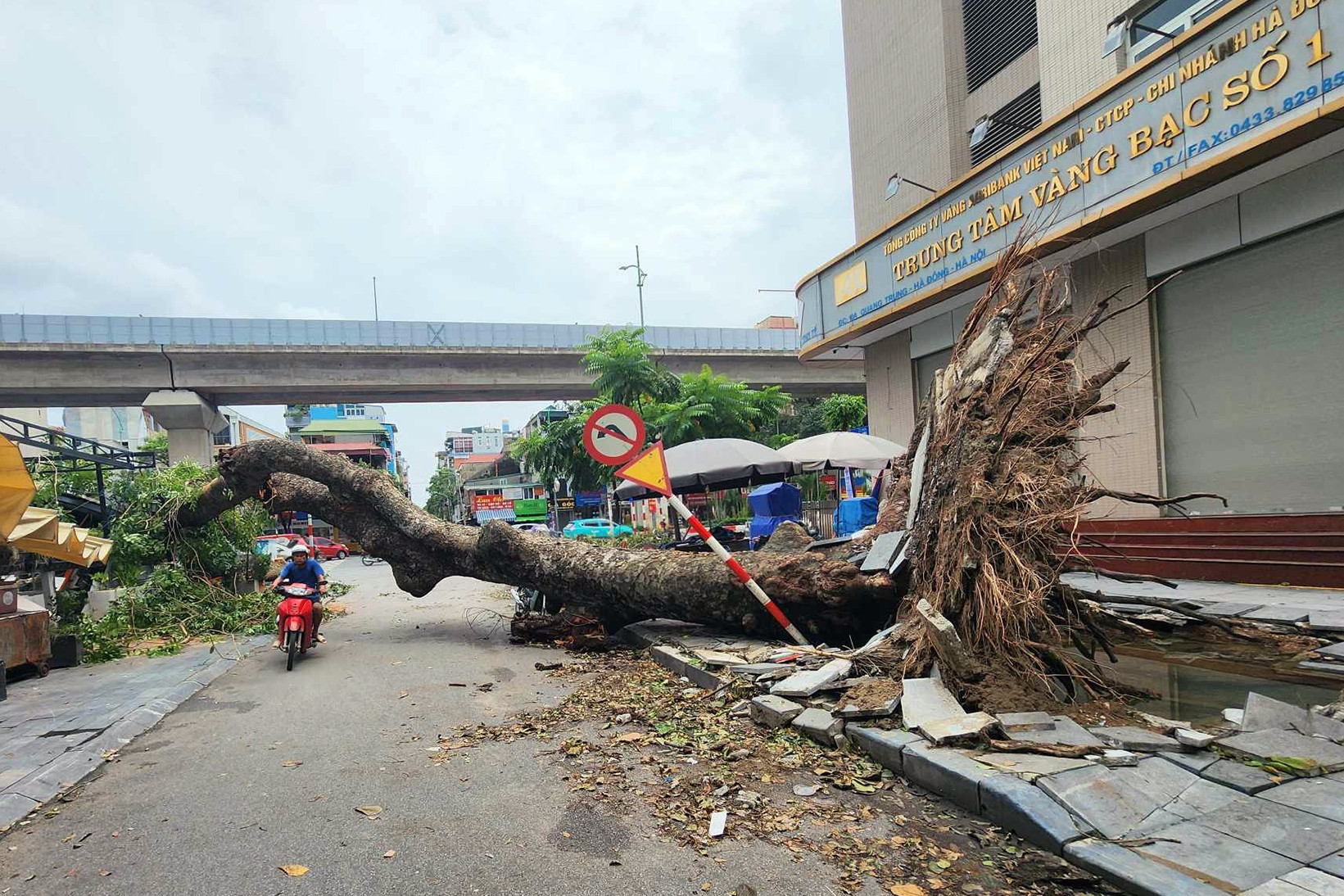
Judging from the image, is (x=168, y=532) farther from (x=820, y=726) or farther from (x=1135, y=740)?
(x=1135, y=740)

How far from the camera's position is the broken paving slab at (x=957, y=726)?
405 cm

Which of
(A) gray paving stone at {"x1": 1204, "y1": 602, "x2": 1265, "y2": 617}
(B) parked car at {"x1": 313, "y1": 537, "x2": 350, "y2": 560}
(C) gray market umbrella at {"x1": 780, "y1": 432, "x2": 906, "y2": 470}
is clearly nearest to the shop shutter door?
(A) gray paving stone at {"x1": 1204, "y1": 602, "x2": 1265, "y2": 617}

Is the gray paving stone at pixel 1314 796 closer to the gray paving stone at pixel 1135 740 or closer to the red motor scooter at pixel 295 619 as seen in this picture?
the gray paving stone at pixel 1135 740

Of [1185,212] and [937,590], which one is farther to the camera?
[1185,212]

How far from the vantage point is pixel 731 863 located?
323 centimetres

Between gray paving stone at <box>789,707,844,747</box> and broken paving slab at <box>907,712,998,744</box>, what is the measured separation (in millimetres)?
528

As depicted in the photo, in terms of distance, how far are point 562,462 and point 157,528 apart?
1841 cm

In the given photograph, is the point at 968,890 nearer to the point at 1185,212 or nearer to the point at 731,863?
the point at 731,863

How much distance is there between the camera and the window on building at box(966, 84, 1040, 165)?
14.3 metres

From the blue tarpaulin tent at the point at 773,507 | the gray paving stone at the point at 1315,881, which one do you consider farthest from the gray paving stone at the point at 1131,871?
the blue tarpaulin tent at the point at 773,507

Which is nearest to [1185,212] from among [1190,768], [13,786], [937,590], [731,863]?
[937,590]

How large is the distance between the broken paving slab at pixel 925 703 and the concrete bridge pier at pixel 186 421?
32.2m

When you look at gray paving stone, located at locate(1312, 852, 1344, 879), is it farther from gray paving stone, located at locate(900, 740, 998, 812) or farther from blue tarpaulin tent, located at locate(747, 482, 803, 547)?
blue tarpaulin tent, located at locate(747, 482, 803, 547)

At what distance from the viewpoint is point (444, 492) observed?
106812mm
